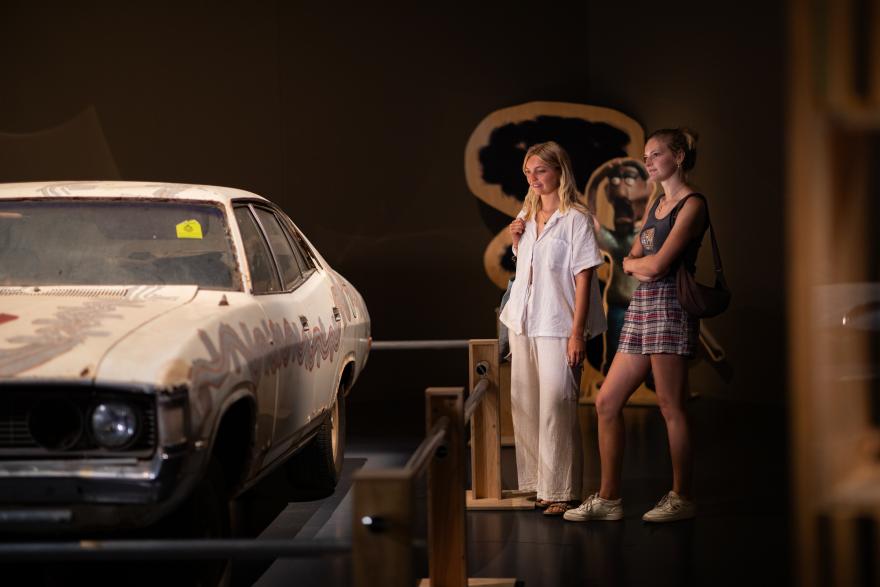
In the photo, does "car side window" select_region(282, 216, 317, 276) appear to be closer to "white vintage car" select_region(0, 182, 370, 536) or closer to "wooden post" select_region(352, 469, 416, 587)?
"white vintage car" select_region(0, 182, 370, 536)

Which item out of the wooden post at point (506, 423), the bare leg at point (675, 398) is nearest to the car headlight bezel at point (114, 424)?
the bare leg at point (675, 398)

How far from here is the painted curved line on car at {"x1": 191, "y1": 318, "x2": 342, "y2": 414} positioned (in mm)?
3607

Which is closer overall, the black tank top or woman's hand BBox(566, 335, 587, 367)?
the black tank top

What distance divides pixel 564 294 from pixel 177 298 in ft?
6.26

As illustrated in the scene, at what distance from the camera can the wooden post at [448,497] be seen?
12.5ft

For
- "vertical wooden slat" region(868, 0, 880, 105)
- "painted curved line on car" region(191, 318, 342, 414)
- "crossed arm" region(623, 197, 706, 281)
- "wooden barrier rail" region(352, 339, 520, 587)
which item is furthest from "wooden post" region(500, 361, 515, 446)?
"vertical wooden slat" region(868, 0, 880, 105)

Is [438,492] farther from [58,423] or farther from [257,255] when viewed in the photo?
[257,255]

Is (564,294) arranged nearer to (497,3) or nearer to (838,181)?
(838,181)

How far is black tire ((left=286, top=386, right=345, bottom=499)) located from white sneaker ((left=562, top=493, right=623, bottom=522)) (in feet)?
4.41

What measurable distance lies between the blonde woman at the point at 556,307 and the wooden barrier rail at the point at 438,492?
0.33 m

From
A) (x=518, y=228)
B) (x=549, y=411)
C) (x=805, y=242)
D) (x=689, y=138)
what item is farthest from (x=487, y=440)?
(x=805, y=242)

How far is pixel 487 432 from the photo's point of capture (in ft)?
18.8

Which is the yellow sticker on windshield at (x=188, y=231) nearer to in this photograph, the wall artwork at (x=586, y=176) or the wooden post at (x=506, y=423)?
the wooden post at (x=506, y=423)

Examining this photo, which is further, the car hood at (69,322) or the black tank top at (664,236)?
the black tank top at (664,236)
